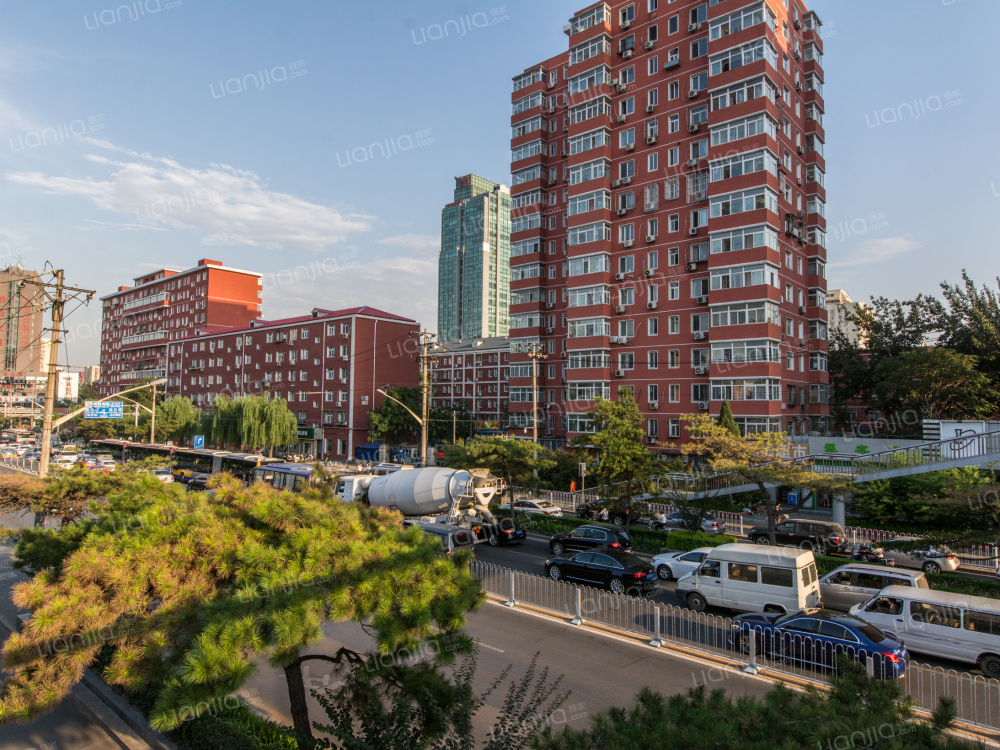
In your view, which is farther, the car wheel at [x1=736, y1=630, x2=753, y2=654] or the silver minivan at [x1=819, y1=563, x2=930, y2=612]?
the silver minivan at [x1=819, y1=563, x2=930, y2=612]

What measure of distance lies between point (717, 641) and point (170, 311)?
4222 inches

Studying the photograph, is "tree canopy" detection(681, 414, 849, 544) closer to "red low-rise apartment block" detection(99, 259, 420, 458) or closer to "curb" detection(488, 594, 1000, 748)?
"curb" detection(488, 594, 1000, 748)

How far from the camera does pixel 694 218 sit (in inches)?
1606

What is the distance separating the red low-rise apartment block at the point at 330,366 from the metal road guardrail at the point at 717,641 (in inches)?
1899

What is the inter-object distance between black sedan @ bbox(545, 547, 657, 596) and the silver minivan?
196 inches

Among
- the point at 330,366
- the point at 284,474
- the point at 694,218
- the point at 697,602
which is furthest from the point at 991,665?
the point at 330,366

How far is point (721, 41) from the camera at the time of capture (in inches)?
1517

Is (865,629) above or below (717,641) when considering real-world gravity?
above

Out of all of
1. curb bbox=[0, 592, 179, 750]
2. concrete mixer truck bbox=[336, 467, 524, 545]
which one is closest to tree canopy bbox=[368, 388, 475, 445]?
concrete mixer truck bbox=[336, 467, 524, 545]

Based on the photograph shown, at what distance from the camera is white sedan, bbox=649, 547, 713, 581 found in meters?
19.2

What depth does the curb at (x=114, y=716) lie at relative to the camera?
8.95 metres

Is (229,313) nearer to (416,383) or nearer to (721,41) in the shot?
(416,383)

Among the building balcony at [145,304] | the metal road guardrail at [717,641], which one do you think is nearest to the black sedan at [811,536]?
the metal road guardrail at [717,641]

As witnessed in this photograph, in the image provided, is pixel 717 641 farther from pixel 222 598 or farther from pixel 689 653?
pixel 222 598
